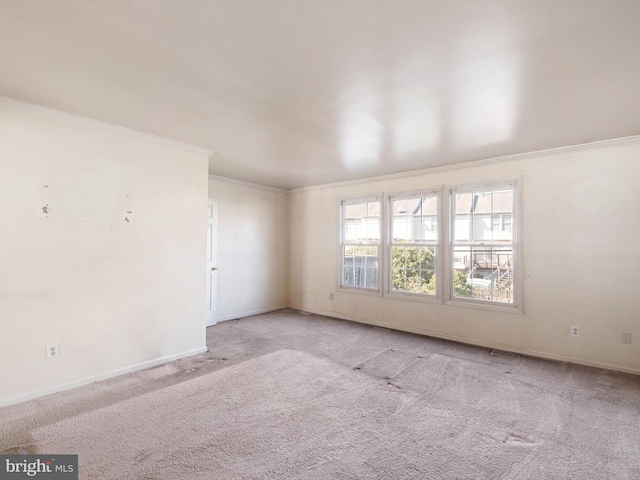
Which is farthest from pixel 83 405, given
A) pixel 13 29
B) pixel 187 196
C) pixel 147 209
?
pixel 13 29

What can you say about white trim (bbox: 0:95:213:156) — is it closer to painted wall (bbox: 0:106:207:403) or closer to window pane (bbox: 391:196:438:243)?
painted wall (bbox: 0:106:207:403)

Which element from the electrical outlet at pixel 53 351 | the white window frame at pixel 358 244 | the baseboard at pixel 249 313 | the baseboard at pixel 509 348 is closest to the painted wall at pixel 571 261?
the baseboard at pixel 509 348

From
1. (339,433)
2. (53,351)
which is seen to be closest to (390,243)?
(339,433)

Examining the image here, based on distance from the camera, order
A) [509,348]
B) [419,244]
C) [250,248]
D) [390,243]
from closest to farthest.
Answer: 1. [509,348]
2. [419,244]
3. [390,243]
4. [250,248]

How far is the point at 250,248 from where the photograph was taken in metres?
6.20

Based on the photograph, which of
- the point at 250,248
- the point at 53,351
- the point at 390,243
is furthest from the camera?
the point at 250,248

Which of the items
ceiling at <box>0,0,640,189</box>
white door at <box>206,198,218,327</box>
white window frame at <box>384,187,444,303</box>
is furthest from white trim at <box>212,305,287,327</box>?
ceiling at <box>0,0,640,189</box>

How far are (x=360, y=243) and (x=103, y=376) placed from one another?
4085 millimetres

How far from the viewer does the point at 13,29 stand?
1.83 m

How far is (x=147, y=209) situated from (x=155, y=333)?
4.56ft

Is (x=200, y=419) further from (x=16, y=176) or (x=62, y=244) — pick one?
(x=16, y=176)

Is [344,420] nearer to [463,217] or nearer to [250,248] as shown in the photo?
[463,217]

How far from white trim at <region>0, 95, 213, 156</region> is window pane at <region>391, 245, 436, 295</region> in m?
3.45

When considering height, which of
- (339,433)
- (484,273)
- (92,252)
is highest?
(92,252)
